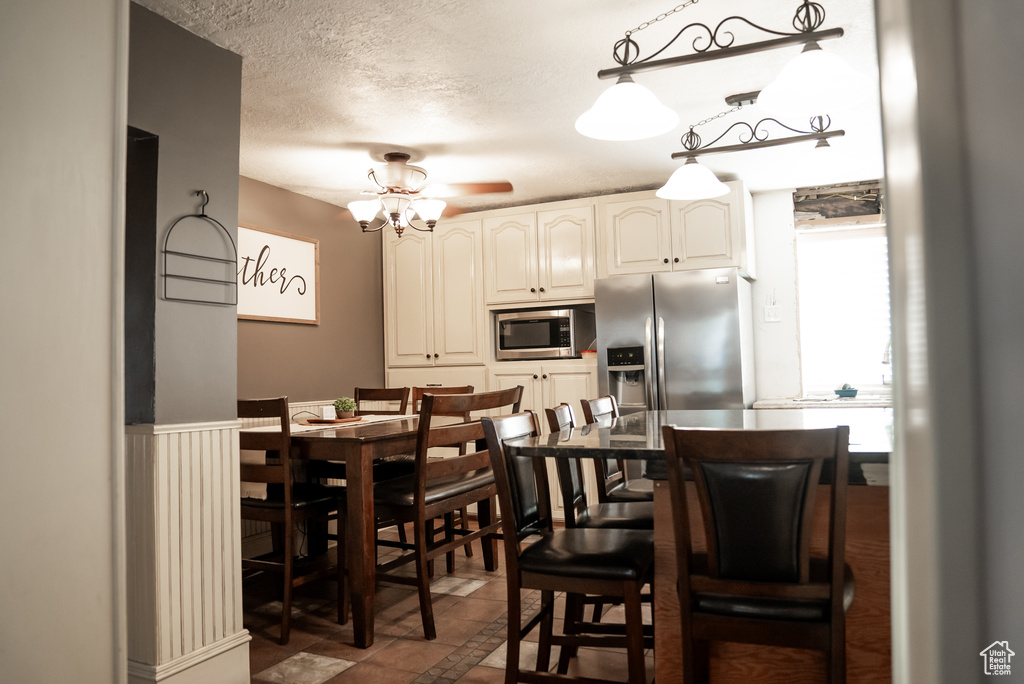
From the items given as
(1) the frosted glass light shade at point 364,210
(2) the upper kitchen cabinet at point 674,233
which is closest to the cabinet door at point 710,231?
(2) the upper kitchen cabinet at point 674,233

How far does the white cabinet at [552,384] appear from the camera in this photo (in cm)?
457

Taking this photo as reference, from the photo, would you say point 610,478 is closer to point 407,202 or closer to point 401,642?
point 401,642

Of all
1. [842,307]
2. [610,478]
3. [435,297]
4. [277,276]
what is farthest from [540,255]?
[610,478]

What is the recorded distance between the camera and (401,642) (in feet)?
8.58

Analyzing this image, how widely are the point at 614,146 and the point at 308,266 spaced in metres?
2.17

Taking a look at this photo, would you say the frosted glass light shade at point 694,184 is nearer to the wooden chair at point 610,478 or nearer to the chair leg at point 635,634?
the wooden chair at point 610,478

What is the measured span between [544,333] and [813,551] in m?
3.24

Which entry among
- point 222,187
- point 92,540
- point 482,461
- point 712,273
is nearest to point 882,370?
point 712,273

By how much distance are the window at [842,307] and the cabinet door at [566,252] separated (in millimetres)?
1490

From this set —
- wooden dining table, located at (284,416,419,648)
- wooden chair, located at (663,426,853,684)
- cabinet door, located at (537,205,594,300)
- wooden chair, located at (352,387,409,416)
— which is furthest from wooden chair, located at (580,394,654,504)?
cabinet door, located at (537,205,594,300)

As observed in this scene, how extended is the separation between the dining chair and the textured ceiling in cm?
120

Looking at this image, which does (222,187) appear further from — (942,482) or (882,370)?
(882,370)

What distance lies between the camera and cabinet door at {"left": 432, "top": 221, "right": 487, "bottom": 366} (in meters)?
4.89

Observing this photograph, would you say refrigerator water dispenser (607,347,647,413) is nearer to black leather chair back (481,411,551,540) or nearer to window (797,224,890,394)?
window (797,224,890,394)
